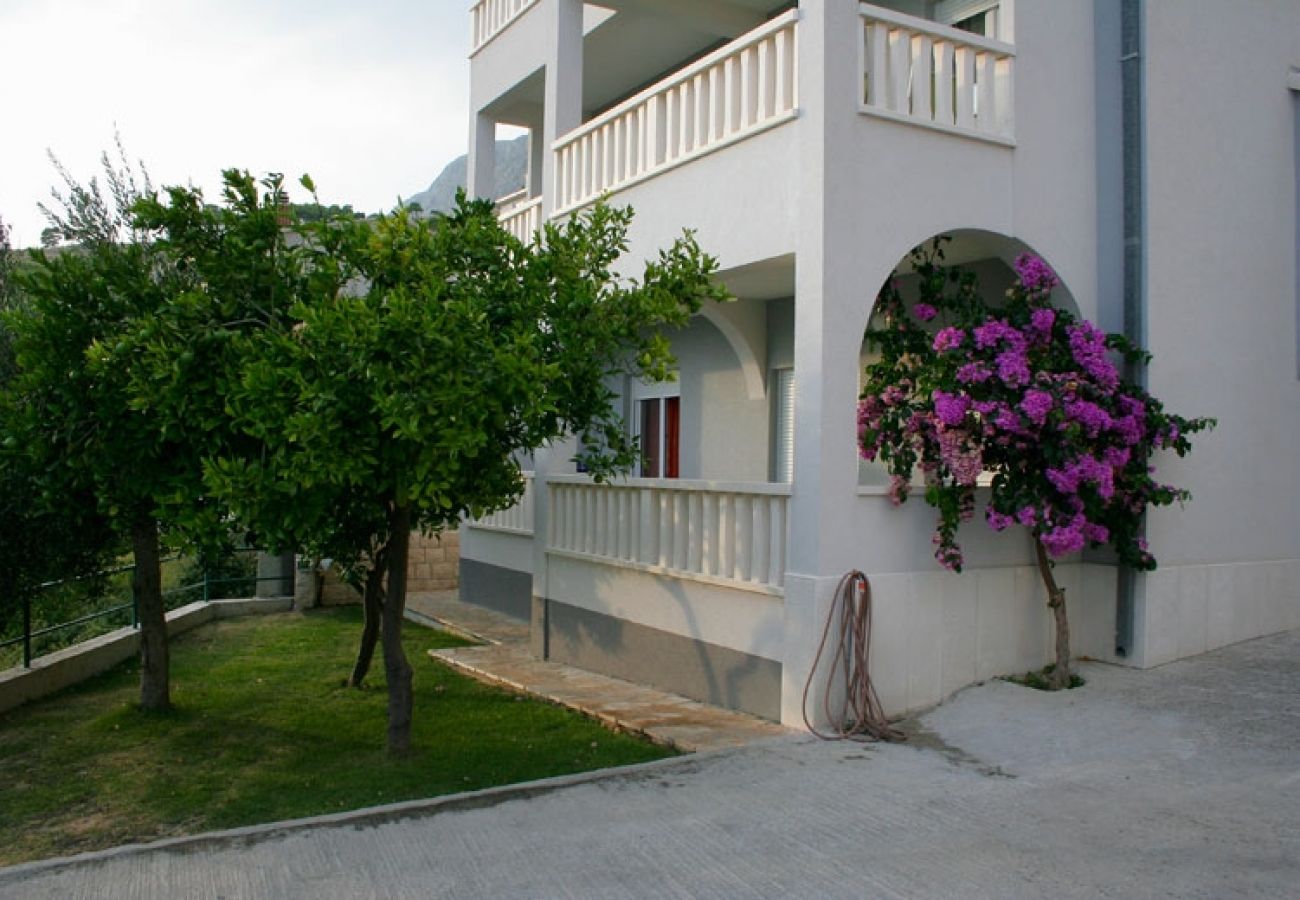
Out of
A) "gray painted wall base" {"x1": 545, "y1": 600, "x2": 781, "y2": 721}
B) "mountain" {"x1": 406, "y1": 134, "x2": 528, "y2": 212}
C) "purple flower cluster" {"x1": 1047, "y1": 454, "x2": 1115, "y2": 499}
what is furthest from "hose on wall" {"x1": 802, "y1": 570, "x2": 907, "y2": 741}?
"mountain" {"x1": 406, "y1": 134, "x2": 528, "y2": 212}

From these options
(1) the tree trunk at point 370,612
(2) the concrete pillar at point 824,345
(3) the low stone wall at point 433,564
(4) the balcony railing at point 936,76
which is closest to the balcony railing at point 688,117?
(2) the concrete pillar at point 824,345

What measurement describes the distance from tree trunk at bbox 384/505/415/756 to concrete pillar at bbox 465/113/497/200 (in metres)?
8.28

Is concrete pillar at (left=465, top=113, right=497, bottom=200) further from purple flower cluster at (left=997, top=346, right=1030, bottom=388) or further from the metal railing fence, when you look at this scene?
purple flower cluster at (left=997, top=346, right=1030, bottom=388)

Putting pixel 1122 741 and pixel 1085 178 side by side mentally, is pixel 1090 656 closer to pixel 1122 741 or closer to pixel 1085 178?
pixel 1122 741

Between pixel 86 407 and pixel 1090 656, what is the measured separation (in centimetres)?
788

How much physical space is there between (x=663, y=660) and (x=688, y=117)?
4804 mm

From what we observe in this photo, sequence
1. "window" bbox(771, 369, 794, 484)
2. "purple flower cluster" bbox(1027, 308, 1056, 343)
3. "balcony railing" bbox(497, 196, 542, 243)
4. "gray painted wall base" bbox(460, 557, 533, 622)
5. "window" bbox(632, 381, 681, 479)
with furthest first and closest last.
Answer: "window" bbox(632, 381, 681, 479) < "gray painted wall base" bbox(460, 557, 533, 622) < "balcony railing" bbox(497, 196, 542, 243) < "window" bbox(771, 369, 794, 484) < "purple flower cluster" bbox(1027, 308, 1056, 343)

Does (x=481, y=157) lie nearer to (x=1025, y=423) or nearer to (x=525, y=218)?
(x=525, y=218)

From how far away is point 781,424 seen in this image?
497 inches

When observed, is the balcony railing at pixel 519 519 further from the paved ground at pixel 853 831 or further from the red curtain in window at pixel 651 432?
the paved ground at pixel 853 831

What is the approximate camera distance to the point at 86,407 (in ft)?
23.8

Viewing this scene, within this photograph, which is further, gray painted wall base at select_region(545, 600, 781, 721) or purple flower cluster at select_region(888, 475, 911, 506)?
gray painted wall base at select_region(545, 600, 781, 721)

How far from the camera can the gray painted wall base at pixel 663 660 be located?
8.60 m

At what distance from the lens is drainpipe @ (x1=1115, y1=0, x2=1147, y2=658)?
29.5 feet
